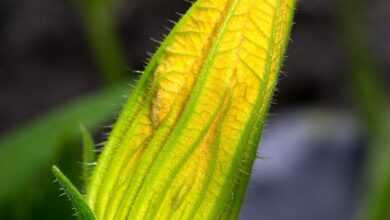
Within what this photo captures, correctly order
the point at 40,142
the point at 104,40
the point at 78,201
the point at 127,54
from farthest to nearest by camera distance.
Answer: the point at 127,54
the point at 104,40
the point at 40,142
the point at 78,201

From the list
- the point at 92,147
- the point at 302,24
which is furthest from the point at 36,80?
the point at 92,147

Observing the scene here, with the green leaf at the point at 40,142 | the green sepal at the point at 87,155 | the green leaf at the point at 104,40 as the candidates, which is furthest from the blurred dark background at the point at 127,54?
the green sepal at the point at 87,155

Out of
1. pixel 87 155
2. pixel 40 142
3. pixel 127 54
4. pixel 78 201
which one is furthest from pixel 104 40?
pixel 78 201

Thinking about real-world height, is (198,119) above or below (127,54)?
above

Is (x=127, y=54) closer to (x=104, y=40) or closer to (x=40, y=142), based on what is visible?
(x=104, y=40)

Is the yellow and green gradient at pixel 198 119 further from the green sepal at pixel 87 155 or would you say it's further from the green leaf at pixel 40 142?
the green leaf at pixel 40 142

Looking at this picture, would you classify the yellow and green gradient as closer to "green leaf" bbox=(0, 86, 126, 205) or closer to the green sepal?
the green sepal

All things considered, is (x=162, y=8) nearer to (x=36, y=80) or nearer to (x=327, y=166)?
(x=36, y=80)
